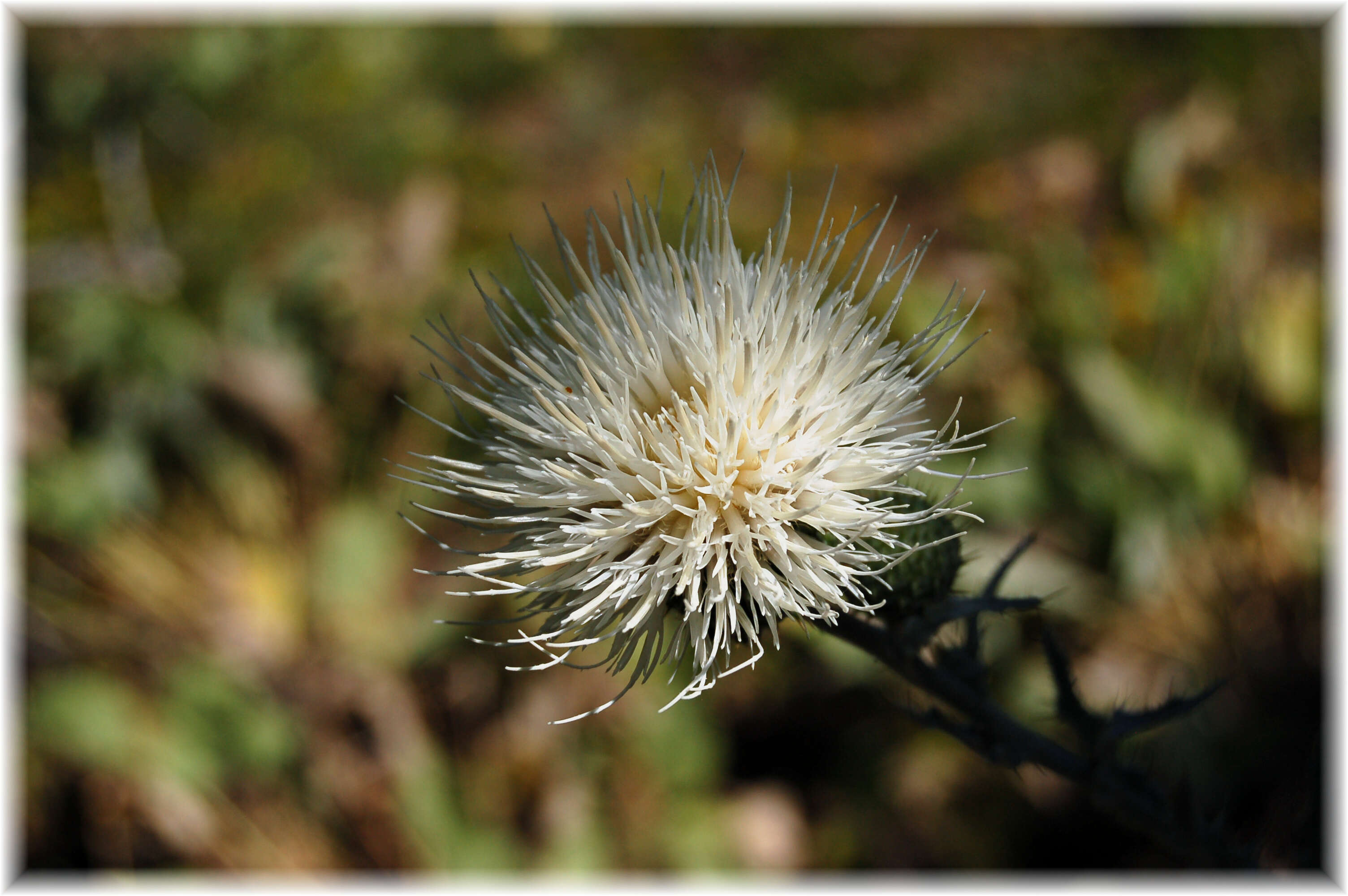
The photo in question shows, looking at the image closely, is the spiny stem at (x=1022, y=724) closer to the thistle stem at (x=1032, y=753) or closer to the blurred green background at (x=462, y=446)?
the thistle stem at (x=1032, y=753)

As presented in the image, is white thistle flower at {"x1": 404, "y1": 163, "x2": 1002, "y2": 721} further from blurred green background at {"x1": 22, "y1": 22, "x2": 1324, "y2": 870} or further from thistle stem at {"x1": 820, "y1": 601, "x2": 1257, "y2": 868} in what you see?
blurred green background at {"x1": 22, "y1": 22, "x2": 1324, "y2": 870}

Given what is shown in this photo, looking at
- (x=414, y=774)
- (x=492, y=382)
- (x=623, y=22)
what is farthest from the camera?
(x=623, y=22)

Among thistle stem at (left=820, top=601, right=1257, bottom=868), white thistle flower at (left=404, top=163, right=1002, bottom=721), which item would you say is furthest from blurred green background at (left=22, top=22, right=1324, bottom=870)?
white thistle flower at (left=404, top=163, right=1002, bottom=721)

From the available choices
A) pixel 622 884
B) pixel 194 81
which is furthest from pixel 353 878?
pixel 194 81

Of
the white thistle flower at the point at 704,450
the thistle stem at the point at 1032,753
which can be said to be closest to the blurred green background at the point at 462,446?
the thistle stem at the point at 1032,753

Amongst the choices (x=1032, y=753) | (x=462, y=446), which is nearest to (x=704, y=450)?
(x=1032, y=753)

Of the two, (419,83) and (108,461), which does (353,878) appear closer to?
(108,461)
